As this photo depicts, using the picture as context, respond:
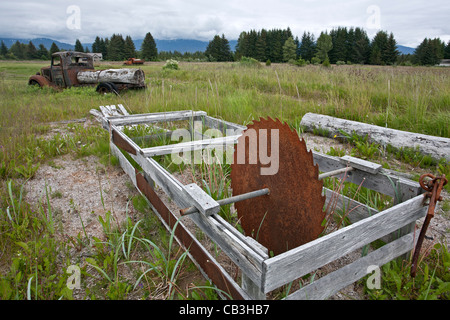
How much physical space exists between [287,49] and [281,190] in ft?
198

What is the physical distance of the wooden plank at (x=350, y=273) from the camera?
184cm

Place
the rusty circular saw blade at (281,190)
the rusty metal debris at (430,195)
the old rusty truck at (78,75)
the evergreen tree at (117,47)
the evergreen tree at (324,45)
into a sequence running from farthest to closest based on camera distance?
the evergreen tree at (117,47)
the evergreen tree at (324,45)
the old rusty truck at (78,75)
the rusty circular saw blade at (281,190)
the rusty metal debris at (430,195)

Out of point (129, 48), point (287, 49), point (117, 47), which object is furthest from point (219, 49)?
point (117, 47)

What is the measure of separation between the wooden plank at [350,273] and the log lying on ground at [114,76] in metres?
10.4

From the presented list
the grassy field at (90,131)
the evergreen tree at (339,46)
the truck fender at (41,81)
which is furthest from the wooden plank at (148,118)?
the evergreen tree at (339,46)

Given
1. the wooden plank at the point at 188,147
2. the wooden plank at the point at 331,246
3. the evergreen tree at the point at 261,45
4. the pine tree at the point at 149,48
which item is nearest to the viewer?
the wooden plank at the point at 331,246

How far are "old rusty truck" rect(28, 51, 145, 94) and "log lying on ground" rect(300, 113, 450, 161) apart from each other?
7.60 metres

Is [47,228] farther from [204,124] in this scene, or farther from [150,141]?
[204,124]

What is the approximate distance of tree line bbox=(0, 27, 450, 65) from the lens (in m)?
46.4

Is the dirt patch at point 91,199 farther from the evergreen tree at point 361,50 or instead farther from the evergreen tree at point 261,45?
the evergreen tree at point 261,45

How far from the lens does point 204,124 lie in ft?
17.0

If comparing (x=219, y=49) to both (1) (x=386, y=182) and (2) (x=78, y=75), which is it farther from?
(1) (x=386, y=182)

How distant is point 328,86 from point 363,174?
742cm
